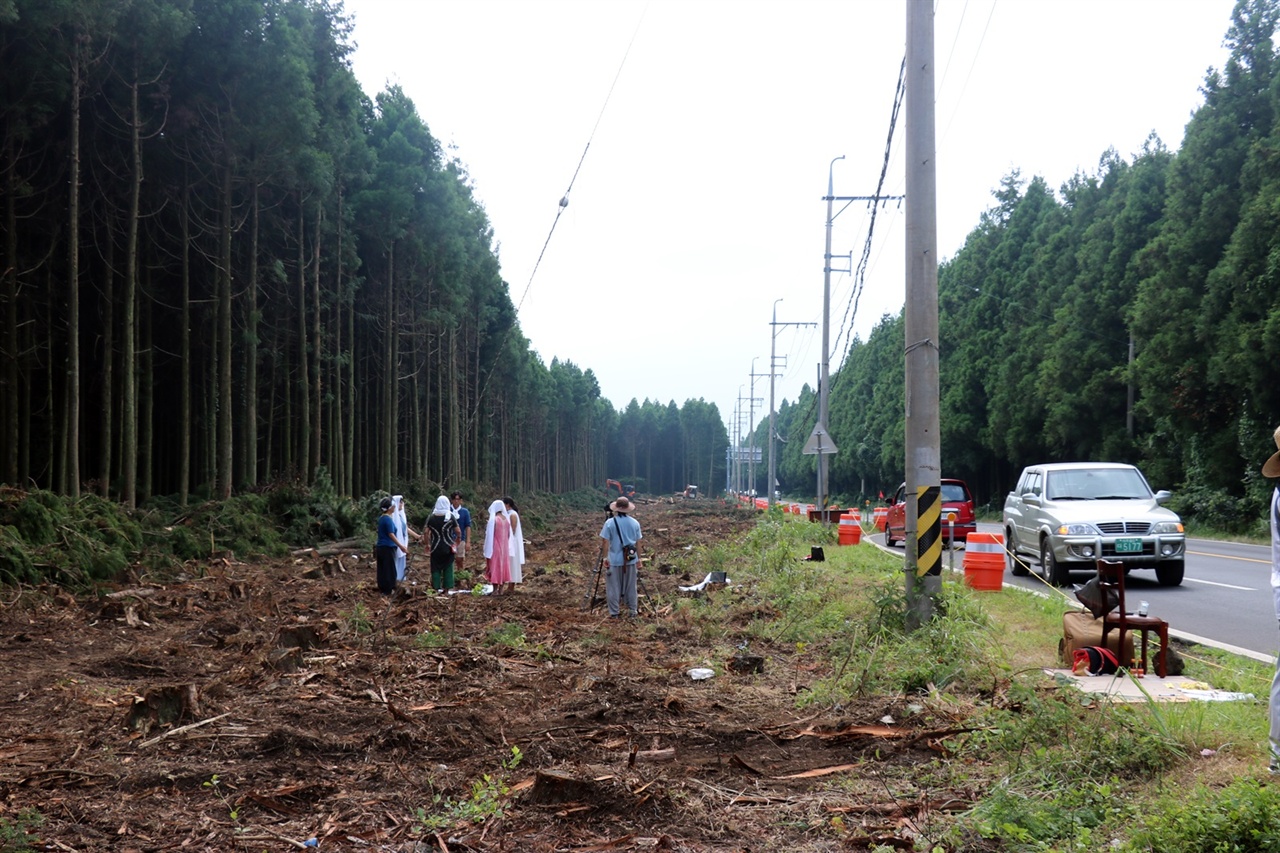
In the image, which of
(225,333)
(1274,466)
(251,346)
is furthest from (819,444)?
(1274,466)

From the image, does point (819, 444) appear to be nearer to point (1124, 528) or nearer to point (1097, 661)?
point (1124, 528)

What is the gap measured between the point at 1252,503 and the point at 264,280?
100 feet

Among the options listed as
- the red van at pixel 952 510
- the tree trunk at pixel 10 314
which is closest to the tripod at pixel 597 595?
the red van at pixel 952 510

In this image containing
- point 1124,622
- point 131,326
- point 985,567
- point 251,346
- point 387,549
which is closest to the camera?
point 1124,622

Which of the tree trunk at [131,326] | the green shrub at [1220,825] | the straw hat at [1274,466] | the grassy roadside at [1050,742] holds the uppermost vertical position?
the tree trunk at [131,326]

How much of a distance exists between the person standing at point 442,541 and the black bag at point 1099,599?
10.9 metres

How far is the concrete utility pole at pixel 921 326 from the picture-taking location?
32.7ft

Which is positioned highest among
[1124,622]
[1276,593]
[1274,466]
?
[1274,466]

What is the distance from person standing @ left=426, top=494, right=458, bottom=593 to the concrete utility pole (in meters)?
8.64

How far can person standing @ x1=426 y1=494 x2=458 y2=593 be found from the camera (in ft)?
55.3

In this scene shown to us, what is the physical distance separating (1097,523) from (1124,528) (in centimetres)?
44

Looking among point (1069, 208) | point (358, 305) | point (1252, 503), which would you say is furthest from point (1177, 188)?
point (358, 305)

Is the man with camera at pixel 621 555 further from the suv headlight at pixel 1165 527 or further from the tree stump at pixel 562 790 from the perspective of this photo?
the tree stump at pixel 562 790

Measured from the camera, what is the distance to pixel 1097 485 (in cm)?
1614
